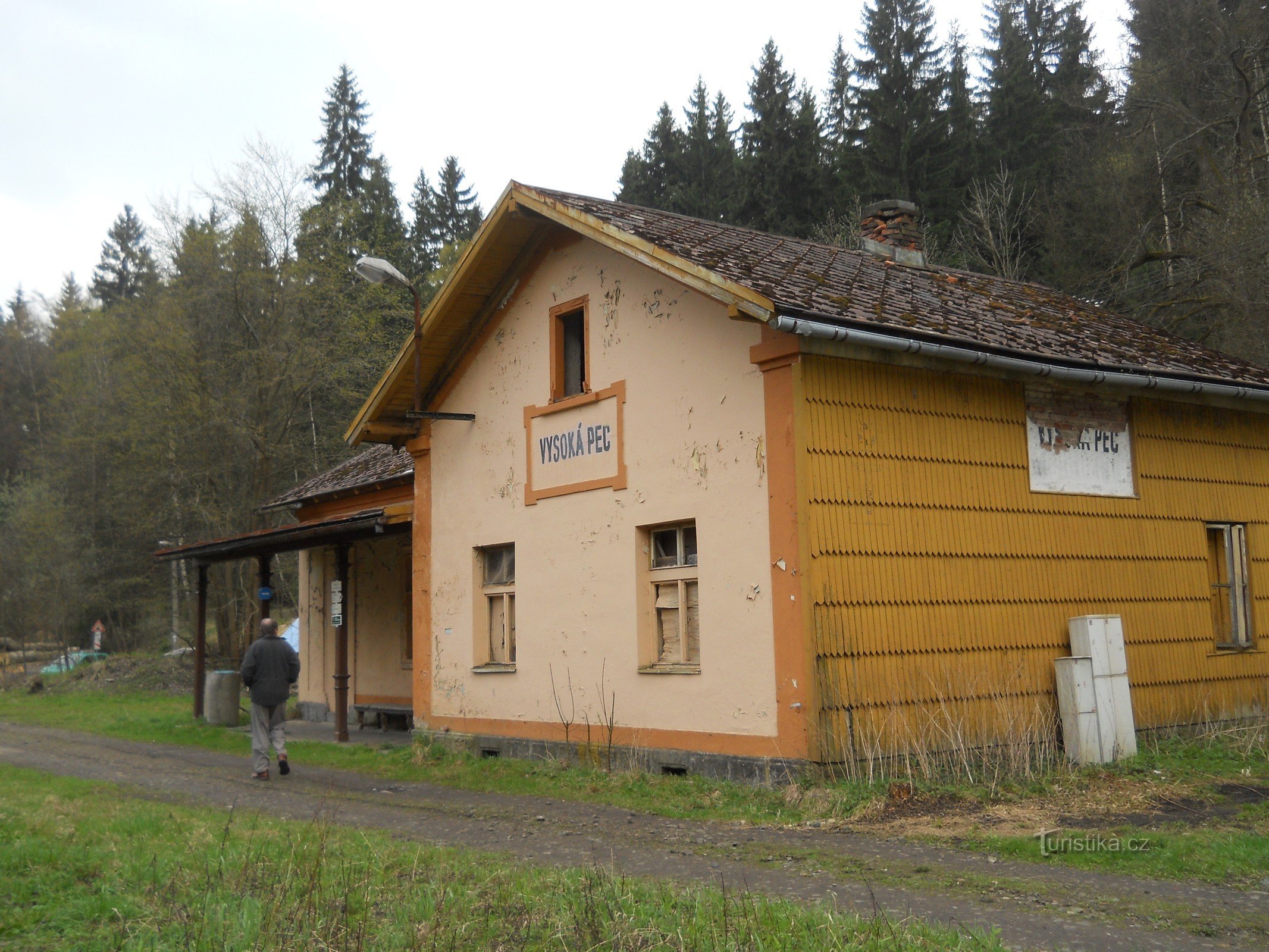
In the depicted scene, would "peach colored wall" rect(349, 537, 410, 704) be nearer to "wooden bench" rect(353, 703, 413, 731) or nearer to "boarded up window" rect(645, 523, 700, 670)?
"wooden bench" rect(353, 703, 413, 731)

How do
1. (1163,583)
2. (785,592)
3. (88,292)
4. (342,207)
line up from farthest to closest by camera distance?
(88,292)
(342,207)
(1163,583)
(785,592)

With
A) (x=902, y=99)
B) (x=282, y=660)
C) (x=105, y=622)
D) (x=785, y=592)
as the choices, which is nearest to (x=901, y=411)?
(x=785, y=592)

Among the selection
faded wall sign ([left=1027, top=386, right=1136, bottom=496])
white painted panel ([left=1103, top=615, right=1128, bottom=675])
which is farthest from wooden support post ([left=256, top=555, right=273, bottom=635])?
white painted panel ([left=1103, top=615, right=1128, bottom=675])

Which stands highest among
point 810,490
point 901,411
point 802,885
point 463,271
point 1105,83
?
point 1105,83

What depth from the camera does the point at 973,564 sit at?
10.0 m

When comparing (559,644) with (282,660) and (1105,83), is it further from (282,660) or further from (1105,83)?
(1105,83)

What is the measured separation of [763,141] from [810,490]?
97.8 ft

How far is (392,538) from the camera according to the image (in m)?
18.4

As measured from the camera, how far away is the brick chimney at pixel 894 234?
14172 mm

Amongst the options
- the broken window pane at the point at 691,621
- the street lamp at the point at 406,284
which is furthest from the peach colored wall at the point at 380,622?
the broken window pane at the point at 691,621

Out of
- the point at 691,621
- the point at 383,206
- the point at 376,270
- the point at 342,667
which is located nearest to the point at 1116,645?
the point at 691,621

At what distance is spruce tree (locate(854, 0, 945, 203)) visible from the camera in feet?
108

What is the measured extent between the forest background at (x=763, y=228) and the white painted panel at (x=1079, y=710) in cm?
1134

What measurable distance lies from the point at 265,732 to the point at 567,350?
5.11m
